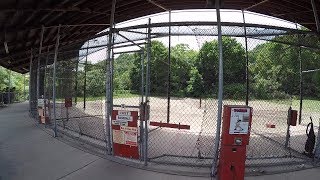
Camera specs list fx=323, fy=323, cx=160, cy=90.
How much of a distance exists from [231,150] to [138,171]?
2.16 m

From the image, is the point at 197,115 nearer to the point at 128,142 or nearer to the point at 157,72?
the point at 157,72

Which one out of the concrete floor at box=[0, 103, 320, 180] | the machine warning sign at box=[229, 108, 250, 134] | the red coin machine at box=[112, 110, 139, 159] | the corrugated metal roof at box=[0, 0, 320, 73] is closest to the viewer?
the machine warning sign at box=[229, 108, 250, 134]

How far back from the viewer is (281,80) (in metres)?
11.4

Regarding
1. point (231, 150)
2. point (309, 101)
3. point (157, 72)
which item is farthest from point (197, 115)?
point (231, 150)

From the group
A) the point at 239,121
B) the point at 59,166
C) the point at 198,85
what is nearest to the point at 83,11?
the point at 198,85

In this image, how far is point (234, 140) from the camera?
597 cm

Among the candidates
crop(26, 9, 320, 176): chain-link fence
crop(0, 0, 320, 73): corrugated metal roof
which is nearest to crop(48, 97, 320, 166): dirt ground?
crop(26, 9, 320, 176): chain-link fence

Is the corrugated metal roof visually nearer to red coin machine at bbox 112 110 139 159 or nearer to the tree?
the tree

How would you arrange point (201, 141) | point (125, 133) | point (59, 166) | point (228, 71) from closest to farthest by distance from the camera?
1. point (59, 166)
2. point (125, 133)
3. point (201, 141)
4. point (228, 71)

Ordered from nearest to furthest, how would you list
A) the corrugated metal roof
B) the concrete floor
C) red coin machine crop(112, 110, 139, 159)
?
1. the concrete floor
2. red coin machine crop(112, 110, 139, 159)
3. the corrugated metal roof

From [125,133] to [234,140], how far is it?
277 cm

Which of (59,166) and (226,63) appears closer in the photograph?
(59,166)

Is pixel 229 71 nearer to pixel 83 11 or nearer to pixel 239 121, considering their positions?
pixel 239 121

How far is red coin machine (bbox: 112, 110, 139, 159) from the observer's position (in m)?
7.50
